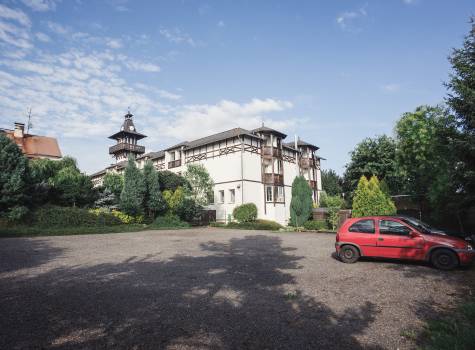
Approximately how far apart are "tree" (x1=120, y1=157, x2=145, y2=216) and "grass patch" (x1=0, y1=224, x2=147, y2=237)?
7.21ft

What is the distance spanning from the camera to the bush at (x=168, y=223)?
79.3 ft

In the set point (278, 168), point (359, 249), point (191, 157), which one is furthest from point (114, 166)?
point (359, 249)

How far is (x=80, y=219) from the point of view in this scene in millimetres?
20531

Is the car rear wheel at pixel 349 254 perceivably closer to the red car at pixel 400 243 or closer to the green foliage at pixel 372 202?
the red car at pixel 400 243

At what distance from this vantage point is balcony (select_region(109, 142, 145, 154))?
2155 inches

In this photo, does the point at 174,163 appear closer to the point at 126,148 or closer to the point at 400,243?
the point at 126,148

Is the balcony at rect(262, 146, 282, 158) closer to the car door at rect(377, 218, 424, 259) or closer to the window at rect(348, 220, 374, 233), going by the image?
the window at rect(348, 220, 374, 233)

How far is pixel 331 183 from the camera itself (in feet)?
174

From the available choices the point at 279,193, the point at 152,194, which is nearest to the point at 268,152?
the point at 279,193

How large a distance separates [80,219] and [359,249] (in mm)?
19123

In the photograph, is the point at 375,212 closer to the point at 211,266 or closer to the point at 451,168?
the point at 451,168

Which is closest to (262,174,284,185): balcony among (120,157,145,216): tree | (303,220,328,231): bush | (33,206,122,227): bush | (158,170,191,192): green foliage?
(158,170,191,192): green foliage

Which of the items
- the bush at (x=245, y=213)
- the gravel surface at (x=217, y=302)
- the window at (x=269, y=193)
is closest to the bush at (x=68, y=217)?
the gravel surface at (x=217, y=302)

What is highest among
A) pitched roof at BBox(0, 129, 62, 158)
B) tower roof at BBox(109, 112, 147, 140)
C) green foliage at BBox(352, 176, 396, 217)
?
tower roof at BBox(109, 112, 147, 140)
